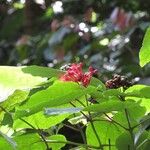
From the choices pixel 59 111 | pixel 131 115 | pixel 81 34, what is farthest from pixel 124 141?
pixel 81 34

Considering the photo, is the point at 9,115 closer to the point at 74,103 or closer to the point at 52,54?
the point at 74,103

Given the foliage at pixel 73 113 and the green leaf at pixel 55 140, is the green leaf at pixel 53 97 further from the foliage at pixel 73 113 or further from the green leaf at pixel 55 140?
the green leaf at pixel 55 140

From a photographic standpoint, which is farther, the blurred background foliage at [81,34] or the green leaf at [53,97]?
the blurred background foliage at [81,34]

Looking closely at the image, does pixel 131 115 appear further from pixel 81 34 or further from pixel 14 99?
pixel 81 34

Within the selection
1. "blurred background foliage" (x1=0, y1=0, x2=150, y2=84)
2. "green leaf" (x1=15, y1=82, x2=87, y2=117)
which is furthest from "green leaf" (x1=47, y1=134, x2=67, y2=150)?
"blurred background foliage" (x1=0, y1=0, x2=150, y2=84)

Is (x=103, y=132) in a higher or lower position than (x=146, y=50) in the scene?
lower

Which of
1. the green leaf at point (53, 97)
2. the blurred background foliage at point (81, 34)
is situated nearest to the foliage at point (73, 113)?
the green leaf at point (53, 97)

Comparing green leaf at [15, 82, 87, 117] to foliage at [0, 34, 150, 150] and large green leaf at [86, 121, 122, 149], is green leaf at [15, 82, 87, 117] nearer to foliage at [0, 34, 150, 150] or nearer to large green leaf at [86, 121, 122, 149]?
foliage at [0, 34, 150, 150]
